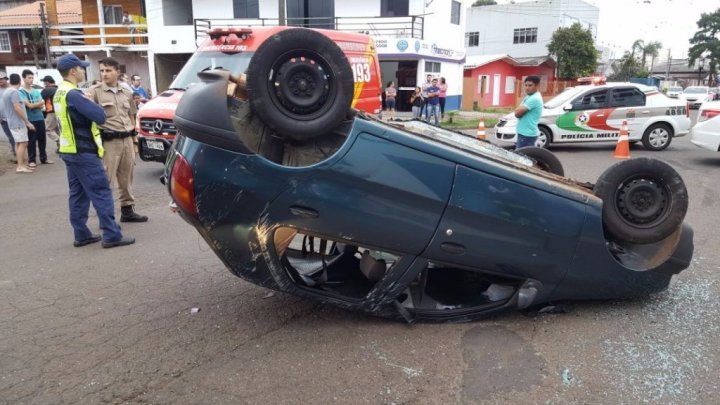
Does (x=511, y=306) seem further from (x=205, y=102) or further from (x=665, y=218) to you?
(x=205, y=102)

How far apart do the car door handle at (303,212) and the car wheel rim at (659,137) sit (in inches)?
494

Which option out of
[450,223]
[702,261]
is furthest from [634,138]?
[450,223]

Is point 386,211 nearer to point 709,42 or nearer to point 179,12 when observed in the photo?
point 179,12

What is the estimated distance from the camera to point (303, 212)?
2854 mm

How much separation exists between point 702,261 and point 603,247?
2193 millimetres

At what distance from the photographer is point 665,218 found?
11.1 ft

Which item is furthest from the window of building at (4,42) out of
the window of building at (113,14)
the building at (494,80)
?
the building at (494,80)

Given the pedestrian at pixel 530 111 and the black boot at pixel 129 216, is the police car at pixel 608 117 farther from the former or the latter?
the black boot at pixel 129 216

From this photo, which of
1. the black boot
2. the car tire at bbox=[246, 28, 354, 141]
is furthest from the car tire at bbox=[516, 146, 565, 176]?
the black boot

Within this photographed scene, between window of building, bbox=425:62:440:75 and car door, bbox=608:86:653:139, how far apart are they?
1337 cm

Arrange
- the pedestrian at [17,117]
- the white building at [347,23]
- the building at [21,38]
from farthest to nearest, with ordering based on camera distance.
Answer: the building at [21,38], the white building at [347,23], the pedestrian at [17,117]

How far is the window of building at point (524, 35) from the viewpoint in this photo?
47938 millimetres

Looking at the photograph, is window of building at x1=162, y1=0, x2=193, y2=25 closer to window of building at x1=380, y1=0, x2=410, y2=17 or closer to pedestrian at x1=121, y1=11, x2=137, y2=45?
pedestrian at x1=121, y1=11, x2=137, y2=45

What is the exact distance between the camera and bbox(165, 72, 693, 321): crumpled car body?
9.26 feet
